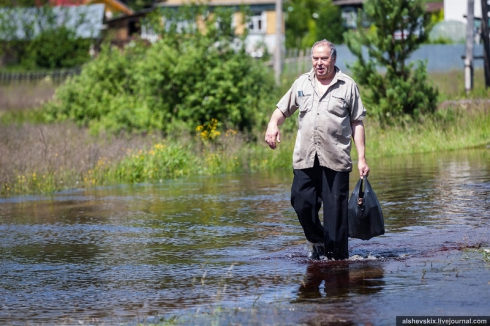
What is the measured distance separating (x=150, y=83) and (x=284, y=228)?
40.5ft

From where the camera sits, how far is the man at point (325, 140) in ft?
25.3

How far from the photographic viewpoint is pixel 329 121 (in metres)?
7.70

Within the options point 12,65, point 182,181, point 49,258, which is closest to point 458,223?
point 49,258

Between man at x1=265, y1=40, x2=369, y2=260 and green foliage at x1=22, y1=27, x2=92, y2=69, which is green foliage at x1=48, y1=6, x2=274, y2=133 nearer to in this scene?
man at x1=265, y1=40, x2=369, y2=260

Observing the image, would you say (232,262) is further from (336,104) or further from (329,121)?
(336,104)

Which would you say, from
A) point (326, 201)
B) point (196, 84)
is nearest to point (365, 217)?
point (326, 201)

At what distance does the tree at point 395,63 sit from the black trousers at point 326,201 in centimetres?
1418

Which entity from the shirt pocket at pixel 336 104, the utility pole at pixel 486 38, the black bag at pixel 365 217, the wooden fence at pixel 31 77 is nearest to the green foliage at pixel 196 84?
the utility pole at pixel 486 38

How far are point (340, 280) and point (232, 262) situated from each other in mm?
1299

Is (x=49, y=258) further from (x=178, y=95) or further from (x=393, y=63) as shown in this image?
(x=393, y=63)

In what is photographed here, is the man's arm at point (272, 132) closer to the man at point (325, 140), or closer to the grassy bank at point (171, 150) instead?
the man at point (325, 140)

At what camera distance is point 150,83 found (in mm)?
22031

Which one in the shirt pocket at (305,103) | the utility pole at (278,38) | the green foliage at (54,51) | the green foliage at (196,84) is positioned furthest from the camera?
the green foliage at (54,51)

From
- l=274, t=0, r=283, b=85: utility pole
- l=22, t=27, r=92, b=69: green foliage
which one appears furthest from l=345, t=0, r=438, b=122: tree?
l=22, t=27, r=92, b=69: green foliage
